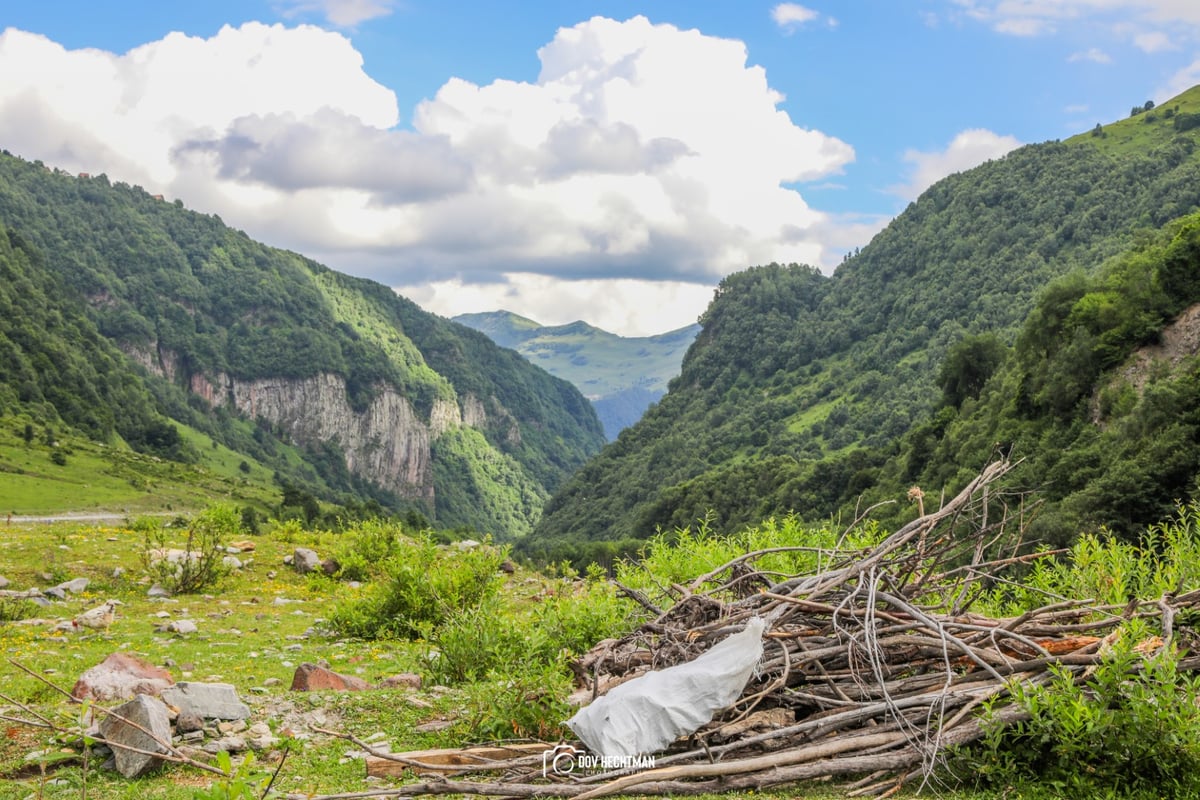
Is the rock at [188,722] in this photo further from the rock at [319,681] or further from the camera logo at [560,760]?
the camera logo at [560,760]

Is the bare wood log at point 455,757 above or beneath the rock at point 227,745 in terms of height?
beneath

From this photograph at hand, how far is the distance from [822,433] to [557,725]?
136m

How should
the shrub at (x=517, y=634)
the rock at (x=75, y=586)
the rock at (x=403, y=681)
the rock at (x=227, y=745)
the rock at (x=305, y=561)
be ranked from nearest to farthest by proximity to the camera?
1. the rock at (x=227, y=745)
2. the shrub at (x=517, y=634)
3. the rock at (x=403, y=681)
4. the rock at (x=75, y=586)
5. the rock at (x=305, y=561)

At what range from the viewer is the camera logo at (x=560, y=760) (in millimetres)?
7695

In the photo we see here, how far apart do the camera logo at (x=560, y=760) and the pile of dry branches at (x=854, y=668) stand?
8cm

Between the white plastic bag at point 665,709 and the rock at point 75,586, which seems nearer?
the white plastic bag at point 665,709

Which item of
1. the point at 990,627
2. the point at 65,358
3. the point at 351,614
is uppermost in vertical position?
the point at 65,358

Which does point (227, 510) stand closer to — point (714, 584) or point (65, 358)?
point (714, 584)

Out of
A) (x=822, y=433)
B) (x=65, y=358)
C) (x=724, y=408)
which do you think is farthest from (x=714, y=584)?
(x=724, y=408)

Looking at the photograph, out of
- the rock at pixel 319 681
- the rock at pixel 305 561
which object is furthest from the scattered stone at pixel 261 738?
the rock at pixel 305 561

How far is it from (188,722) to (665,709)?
5177 millimetres

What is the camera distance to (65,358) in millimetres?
128125

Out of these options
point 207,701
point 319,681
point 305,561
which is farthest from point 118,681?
point 305,561

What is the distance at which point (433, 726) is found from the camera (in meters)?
9.92
